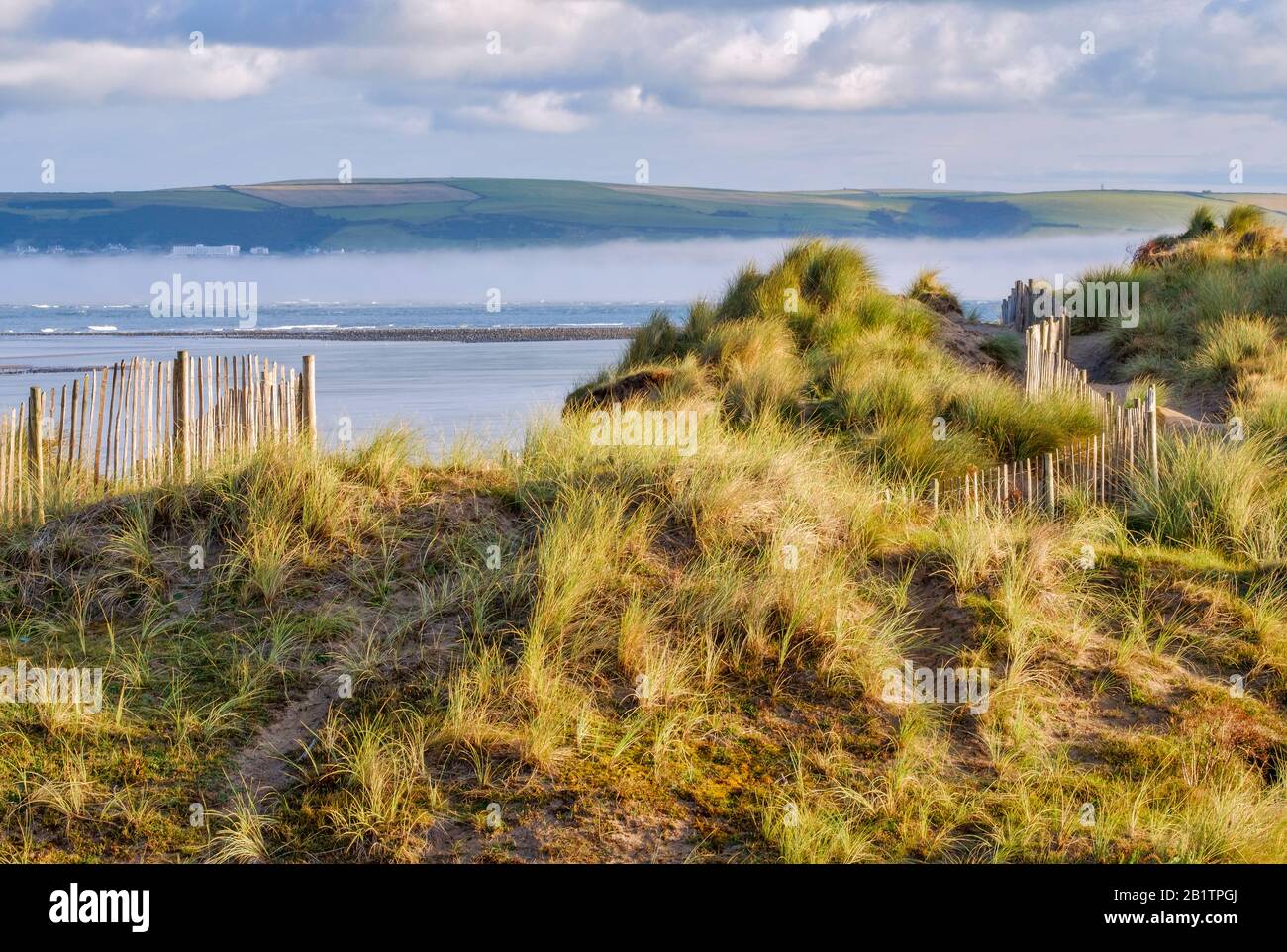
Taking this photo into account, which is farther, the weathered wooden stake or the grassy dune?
the weathered wooden stake

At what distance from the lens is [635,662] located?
554 centimetres

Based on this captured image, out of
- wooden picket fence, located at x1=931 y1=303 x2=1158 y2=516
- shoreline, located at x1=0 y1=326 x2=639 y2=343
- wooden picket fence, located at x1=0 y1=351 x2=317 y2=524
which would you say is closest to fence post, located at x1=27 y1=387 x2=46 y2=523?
wooden picket fence, located at x1=0 y1=351 x2=317 y2=524

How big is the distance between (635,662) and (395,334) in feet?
130

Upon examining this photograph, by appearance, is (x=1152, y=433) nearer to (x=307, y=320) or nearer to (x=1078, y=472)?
(x=1078, y=472)

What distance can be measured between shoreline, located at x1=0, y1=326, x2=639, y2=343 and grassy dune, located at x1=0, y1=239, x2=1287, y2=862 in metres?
33.9


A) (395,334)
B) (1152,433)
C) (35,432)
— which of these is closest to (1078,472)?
(1152,433)

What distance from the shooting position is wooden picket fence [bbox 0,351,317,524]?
8.78m

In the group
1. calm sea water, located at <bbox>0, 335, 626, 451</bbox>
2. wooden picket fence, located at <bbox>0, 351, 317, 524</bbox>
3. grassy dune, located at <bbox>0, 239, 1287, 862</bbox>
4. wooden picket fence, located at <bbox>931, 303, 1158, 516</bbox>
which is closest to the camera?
grassy dune, located at <bbox>0, 239, 1287, 862</bbox>

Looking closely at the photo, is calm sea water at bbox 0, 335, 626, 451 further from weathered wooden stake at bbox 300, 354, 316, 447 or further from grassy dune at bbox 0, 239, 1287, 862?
grassy dune at bbox 0, 239, 1287, 862

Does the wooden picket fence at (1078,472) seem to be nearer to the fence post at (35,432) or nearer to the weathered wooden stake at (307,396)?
the weathered wooden stake at (307,396)

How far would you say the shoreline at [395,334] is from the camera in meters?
41.9

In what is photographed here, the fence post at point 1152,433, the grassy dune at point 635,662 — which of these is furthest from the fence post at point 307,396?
the fence post at point 1152,433

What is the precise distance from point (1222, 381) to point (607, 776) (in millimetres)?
11611
